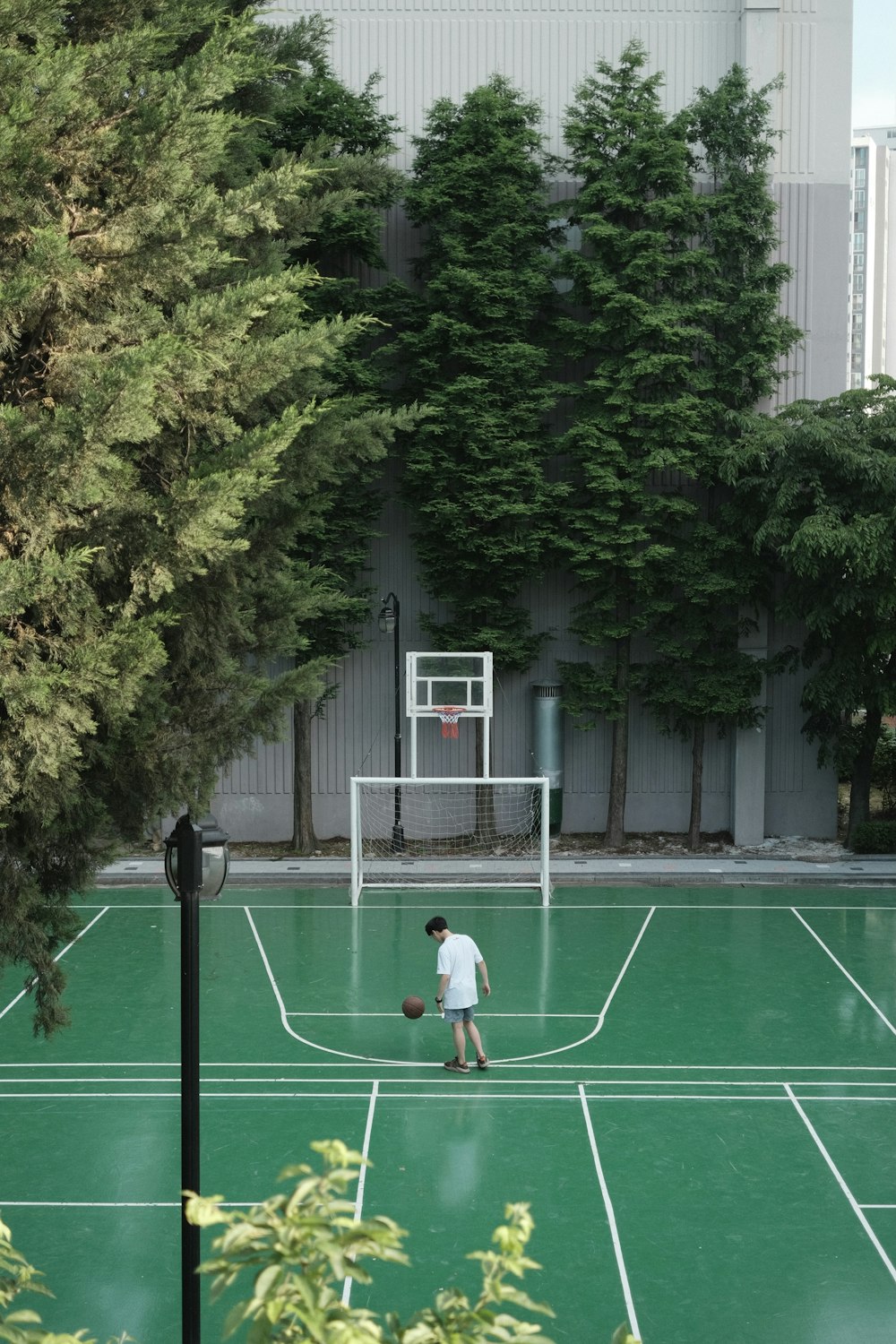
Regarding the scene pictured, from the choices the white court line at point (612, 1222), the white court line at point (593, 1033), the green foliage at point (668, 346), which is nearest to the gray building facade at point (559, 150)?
the green foliage at point (668, 346)

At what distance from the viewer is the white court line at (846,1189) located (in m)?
10.2

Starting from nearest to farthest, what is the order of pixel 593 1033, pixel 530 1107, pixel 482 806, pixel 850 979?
pixel 530 1107, pixel 593 1033, pixel 850 979, pixel 482 806

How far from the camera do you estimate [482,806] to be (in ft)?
79.8

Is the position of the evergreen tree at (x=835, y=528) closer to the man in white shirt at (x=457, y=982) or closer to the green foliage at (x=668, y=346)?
the green foliage at (x=668, y=346)

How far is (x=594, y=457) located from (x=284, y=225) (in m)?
10.2

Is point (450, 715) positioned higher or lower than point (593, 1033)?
higher

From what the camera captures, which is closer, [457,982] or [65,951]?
[457,982]

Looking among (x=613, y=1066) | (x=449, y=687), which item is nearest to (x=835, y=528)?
(x=449, y=687)

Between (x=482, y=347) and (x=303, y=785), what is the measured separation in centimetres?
755

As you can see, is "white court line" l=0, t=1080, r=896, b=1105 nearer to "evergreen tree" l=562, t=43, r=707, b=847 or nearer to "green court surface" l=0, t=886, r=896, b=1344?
"green court surface" l=0, t=886, r=896, b=1344

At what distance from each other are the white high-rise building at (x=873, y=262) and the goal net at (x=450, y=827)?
77.9 m

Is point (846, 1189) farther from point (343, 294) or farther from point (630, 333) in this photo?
point (343, 294)

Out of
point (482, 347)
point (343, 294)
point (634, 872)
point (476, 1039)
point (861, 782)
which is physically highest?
point (343, 294)

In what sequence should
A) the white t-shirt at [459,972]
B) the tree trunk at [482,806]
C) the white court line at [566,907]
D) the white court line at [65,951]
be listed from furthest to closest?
the tree trunk at [482,806] < the white court line at [566,907] < the white court line at [65,951] < the white t-shirt at [459,972]
